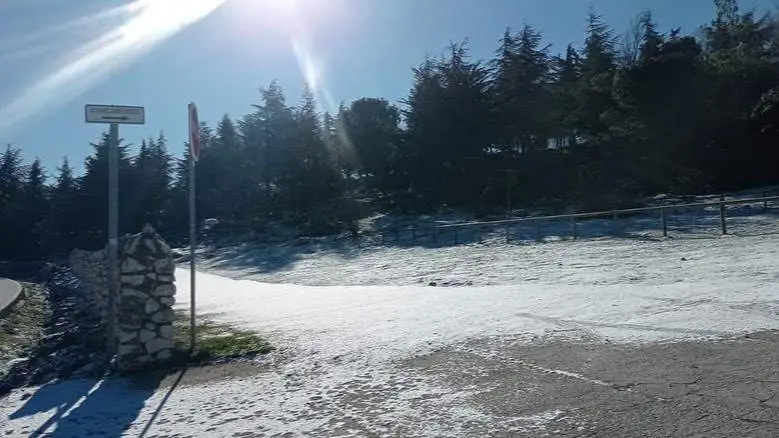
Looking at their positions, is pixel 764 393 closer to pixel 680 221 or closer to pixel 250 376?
pixel 250 376

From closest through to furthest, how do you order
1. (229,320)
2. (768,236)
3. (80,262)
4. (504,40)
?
1. (229,320)
2. (768,236)
3. (80,262)
4. (504,40)

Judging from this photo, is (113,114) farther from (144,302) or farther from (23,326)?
(23,326)

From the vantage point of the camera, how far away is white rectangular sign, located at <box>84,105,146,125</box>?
7.34 m

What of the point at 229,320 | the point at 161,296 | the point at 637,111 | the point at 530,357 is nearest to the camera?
the point at 530,357

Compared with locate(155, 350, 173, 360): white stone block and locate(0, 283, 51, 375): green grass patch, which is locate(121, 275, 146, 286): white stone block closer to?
locate(155, 350, 173, 360): white stone block

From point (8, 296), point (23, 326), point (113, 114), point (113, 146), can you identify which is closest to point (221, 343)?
point (113, 146)

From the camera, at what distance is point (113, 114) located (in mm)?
7438

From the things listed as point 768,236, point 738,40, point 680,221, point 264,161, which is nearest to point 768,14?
point 738,40

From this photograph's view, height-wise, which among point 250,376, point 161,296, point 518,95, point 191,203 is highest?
point 518,95

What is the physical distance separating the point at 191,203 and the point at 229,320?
142 inches

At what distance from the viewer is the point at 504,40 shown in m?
48.4

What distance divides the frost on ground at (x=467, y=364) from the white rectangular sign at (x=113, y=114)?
3.09 m

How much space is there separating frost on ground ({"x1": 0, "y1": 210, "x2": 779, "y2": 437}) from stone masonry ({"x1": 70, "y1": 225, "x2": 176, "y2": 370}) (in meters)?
0.58

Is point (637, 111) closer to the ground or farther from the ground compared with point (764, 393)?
farther from the ground
